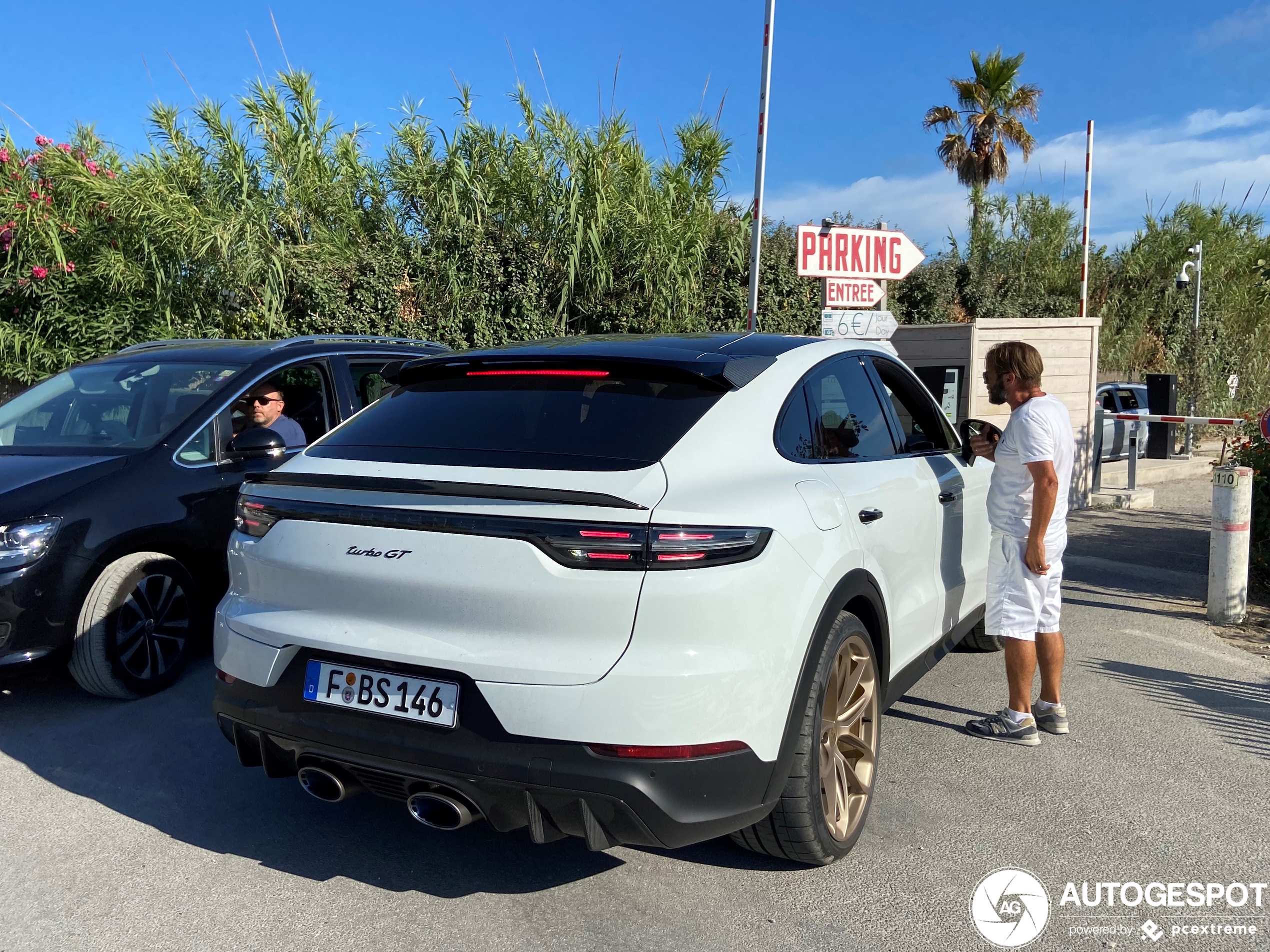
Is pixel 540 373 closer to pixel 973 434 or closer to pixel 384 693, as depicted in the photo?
pixel 384 693

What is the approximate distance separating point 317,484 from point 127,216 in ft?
25.9

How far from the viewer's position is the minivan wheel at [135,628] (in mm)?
4316

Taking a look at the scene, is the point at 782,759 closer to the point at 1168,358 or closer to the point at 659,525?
the point at 659,525

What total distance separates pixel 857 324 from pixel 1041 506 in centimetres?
410

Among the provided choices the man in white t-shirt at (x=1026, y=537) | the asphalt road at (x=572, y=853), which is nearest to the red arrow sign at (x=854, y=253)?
the man in white t-shirt at (x=1026, y=537)

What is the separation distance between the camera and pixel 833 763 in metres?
3.04

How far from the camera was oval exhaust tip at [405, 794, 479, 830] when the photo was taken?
2553 millimetres

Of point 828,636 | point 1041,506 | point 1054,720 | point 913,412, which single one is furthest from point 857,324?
point 828,636

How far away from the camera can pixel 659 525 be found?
8.04 feet

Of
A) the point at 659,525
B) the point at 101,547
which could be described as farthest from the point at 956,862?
the point at 101,547

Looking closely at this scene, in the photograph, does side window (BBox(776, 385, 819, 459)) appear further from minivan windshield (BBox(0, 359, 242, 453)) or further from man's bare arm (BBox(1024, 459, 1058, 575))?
minivan windshield (BBox(0, 359, 242, 453))

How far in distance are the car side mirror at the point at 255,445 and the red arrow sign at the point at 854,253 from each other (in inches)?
176

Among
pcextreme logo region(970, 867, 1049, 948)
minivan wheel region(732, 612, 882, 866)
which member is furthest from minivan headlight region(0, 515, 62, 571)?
pcextreme logo region(970, 867, 1049, 948)

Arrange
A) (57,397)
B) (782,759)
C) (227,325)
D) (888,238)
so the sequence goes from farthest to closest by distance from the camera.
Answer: (227,325), (888,238), (57,397), (782,759)
